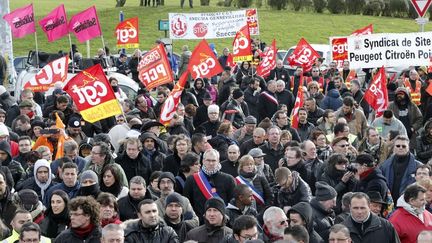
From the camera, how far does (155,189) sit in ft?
38.8

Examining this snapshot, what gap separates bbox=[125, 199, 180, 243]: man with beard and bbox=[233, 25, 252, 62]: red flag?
14778 millimetres

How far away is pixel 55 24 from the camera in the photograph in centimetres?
2462

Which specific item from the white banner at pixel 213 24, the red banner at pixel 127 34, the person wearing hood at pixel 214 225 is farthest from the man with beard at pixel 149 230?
the white banner at pixel 213 24

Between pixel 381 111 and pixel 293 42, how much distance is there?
27.4 metres

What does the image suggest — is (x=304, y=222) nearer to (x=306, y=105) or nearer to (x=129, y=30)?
(x=306, y=105)

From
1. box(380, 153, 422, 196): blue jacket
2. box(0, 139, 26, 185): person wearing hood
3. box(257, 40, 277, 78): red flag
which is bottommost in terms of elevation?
box(257, 40, 277, 78): red flag

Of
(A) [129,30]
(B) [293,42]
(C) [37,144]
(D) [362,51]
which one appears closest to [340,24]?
(B) [293,42]

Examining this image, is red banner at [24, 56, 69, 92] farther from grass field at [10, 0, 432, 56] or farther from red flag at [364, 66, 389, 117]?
grass field at [10, 0, 432, 56]

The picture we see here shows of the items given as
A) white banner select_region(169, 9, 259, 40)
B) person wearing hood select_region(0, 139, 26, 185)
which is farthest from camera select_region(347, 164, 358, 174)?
white banner select_region(169, 9, 259, 40)

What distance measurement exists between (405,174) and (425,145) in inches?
83.3

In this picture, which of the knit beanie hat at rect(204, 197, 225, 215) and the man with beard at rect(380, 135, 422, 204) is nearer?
the knit beanie hat at rect(204, 197, 225, 215)

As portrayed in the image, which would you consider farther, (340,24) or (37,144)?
(340,24)

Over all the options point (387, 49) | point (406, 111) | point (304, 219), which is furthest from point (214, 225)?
point (387, 49)

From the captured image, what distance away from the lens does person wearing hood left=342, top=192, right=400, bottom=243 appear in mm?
9922
